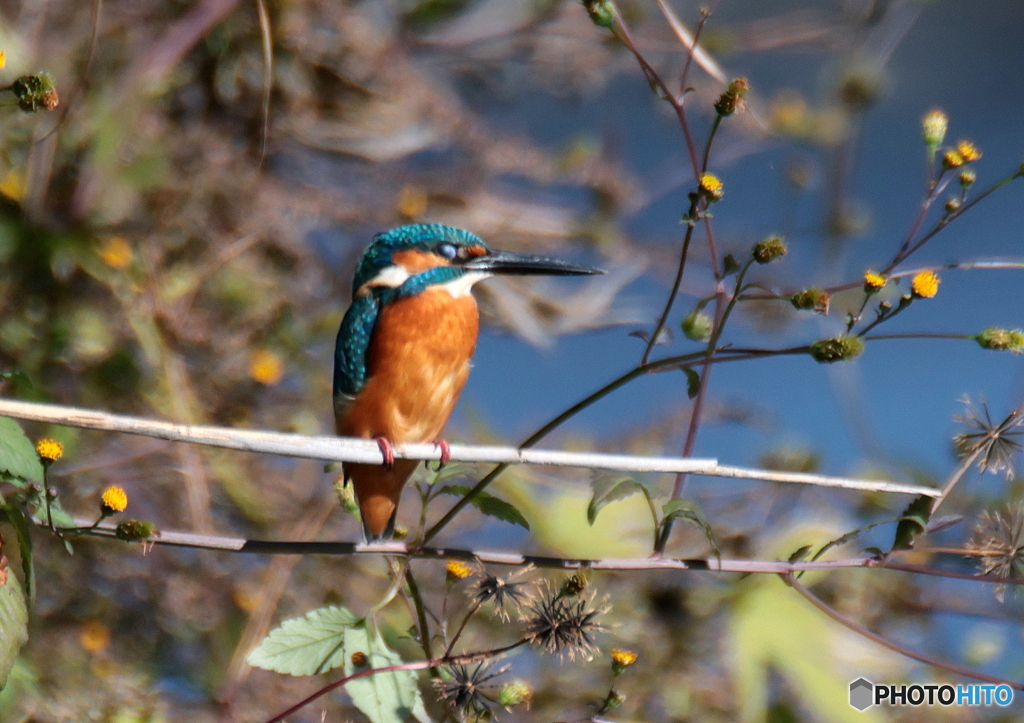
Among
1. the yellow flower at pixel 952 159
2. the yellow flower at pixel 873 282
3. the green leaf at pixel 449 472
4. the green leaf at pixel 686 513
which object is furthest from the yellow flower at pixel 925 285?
the green leaf at pixel 449 472

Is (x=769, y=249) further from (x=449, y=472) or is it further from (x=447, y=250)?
(x=447, y=250)

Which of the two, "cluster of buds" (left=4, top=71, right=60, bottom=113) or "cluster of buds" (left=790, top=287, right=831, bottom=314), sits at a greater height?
"cluster of buds" (left=4, top=71, right=60, bottom=113)

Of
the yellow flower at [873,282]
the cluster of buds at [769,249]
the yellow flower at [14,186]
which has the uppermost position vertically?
the yellow flower at [14,186]

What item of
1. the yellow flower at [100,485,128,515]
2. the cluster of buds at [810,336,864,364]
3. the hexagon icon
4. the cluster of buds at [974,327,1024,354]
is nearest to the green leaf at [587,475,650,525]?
the cluster of buds at [810,336,864,364]

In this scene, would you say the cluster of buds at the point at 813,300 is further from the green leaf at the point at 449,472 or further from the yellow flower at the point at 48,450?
the yellow flower at the point at 48,450

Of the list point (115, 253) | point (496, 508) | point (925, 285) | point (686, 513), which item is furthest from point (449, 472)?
point (115, 253)

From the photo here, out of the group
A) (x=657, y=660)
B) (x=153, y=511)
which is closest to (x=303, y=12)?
(x=153, y=511)

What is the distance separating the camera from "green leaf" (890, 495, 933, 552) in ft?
4.35

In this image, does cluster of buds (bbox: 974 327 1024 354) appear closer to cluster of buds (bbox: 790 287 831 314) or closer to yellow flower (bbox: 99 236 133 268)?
cluster of buds (bbox: 790 287 831 314)

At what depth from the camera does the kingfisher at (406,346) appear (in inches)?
76.6

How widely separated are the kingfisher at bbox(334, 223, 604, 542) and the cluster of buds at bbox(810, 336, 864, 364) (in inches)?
26.5

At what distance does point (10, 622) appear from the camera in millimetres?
1224

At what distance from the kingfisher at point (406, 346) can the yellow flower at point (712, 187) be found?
0.57 metres

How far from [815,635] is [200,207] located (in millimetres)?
1953
